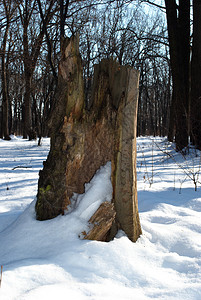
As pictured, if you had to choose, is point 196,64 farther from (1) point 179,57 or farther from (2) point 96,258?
(2) point 96,258

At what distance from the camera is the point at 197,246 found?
1.92m

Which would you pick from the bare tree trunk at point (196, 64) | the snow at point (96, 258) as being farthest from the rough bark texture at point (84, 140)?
the bare tree trunk at point (196, 64)

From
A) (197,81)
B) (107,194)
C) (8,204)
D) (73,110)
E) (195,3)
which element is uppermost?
(195,3)

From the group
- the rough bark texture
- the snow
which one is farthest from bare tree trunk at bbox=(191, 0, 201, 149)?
the rough bark texture

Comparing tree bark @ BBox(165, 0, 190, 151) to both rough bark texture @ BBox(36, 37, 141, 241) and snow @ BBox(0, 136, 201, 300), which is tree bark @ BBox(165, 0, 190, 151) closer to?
snow @ BBox(0, 136, 201, 300)

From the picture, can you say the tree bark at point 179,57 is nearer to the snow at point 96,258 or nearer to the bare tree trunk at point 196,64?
the bare tree trunk at point 196,64

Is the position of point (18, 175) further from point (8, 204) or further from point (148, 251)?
point (148, 251)

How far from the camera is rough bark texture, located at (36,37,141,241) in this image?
198cm

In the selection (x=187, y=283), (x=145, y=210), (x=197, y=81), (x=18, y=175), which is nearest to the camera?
(x=187, y=283)

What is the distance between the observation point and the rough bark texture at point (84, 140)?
1983 mm

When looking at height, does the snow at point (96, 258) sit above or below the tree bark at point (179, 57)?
below

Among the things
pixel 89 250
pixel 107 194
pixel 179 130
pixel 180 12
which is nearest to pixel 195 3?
pixel 180 12

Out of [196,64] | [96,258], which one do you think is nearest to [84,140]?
[96,258]

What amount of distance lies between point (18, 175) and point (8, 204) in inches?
76.8
